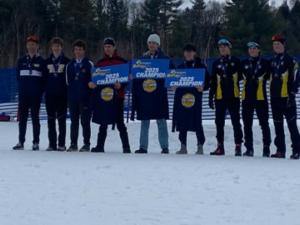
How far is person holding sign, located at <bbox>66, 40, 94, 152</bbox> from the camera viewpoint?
10.8 metres

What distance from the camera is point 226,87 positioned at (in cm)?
1045

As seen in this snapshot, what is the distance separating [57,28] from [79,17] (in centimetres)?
225

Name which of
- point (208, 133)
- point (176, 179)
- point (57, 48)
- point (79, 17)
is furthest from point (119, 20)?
point (176, 179)

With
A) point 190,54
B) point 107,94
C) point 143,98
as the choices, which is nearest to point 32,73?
point 107,94

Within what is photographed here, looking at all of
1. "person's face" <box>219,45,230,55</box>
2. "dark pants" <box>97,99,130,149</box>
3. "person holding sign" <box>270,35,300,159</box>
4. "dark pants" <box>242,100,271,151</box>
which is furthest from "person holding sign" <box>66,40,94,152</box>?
"person holding sign" <box>270,35,300,159</box>

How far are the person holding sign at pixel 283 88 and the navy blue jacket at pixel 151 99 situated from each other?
1917 millimetres

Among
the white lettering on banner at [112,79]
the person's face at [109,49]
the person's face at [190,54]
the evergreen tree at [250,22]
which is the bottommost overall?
the white lettering on banner at [112,79]

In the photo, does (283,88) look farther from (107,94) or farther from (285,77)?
(107,94)

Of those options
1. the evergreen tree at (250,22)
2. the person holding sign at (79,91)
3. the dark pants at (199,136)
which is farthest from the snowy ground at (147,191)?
the evergreen tree at (250,22)

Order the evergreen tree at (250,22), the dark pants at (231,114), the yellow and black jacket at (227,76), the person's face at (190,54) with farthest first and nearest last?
the evergreen tree at (250,22) < the person's face at (190,54) < the dark pants at (231,114) < the yellow and black jacket at (227,76)

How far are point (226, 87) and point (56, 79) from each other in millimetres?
3127

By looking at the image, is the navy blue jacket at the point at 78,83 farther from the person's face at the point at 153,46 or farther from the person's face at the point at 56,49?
the person's face at the point at 153,46

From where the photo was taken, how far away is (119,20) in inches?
2413

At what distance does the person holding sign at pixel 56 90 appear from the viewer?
35.7ft
